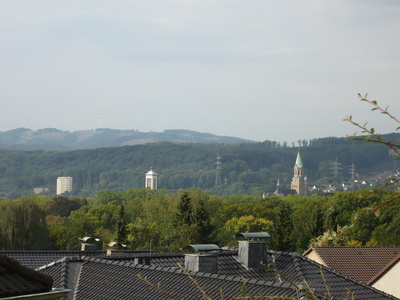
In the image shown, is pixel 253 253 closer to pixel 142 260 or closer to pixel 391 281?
pixel 142 260

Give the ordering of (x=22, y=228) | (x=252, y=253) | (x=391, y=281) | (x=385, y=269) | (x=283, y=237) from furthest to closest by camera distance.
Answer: (x=22, y=228) < (x=283, y=237) < (x=385, y=269) < (x=391, y=281) < (x=252, y=253)

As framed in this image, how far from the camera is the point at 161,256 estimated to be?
2275 cm

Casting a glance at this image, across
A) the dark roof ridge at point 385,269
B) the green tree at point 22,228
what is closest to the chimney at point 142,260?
the dark roof ridge at point 385,269

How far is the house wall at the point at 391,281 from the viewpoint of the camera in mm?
26109

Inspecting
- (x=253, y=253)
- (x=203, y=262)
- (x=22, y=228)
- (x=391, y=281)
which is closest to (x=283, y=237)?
(x=22, y=228)

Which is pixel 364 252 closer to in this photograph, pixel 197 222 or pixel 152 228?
pixel 197 222

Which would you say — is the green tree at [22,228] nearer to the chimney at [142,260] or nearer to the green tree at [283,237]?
the green tree at [283,237]

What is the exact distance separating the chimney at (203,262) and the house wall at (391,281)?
768 centimetres

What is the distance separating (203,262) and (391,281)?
8501mm

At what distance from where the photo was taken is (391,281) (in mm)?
26406

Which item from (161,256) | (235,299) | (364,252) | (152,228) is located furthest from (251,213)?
(235,299)

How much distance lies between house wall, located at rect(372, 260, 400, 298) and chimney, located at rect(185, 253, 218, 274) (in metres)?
7.68

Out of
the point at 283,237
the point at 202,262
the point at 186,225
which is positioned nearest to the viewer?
the point at 202,262

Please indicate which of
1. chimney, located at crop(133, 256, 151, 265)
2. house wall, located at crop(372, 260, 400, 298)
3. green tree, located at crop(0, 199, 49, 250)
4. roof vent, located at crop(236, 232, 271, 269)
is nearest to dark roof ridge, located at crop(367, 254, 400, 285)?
house wall, located at crop(372, 260, 400, 298)
